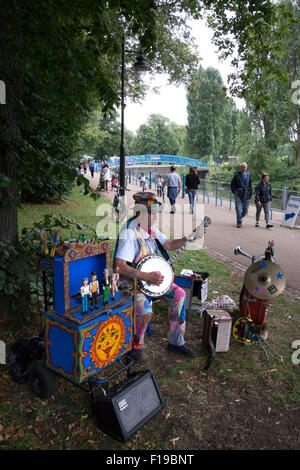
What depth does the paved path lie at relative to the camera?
6789 mm

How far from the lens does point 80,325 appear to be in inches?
94.0

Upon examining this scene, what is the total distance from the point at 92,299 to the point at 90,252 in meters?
0.40

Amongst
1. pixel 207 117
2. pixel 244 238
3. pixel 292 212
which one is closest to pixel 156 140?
pixel 207 117

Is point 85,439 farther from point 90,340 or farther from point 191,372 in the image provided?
point 191,372

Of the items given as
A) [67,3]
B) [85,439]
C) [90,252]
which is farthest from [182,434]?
[67,3]

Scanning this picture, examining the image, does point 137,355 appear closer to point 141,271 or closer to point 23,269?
point 141,271

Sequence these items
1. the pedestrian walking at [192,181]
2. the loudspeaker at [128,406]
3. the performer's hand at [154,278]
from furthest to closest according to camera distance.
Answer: the pedestrian walking at [192,181] < the performer's hand at [154,278] < the loudspeaker at [128,406]

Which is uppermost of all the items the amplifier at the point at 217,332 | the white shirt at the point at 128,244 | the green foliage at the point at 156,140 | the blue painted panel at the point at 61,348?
the green foliage at the point at 156,140

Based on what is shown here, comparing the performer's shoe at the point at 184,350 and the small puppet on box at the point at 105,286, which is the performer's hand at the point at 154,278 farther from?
the performer's shoe at the point at 184,350

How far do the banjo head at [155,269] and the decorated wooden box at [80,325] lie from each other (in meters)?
0.45

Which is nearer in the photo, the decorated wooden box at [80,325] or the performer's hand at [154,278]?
the decorated wooden box at [80,325]

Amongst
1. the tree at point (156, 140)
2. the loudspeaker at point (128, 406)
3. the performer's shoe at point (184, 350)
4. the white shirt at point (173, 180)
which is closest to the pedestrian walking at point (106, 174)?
the white shirt at point (173, 180)

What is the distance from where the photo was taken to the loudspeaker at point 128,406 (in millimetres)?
2381

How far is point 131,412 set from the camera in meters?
2.48
